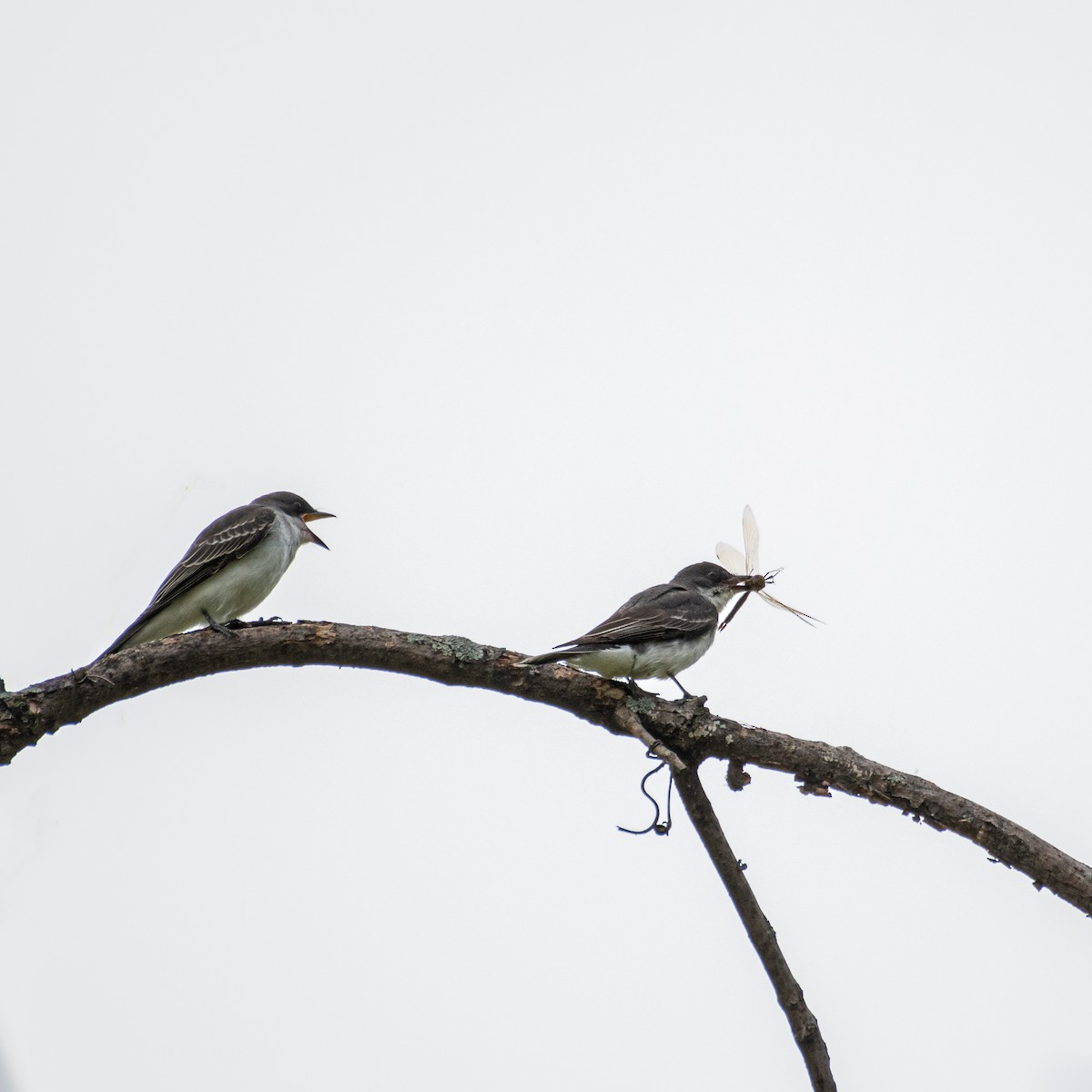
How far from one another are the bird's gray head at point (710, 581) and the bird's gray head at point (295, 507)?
109 inches

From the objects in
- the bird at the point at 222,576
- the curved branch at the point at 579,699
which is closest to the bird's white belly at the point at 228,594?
the bird at the point at 222,576

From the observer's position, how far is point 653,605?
7.32 meters

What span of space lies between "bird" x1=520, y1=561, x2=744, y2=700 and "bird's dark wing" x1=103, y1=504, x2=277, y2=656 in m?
2.53

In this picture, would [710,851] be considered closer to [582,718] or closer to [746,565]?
[582,718]

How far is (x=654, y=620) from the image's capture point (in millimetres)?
7000

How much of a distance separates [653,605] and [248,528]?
2.83 meters

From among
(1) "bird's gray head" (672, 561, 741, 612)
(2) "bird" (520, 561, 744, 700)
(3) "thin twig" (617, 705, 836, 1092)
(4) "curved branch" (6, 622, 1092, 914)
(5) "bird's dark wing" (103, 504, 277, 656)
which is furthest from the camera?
(1) "bird's gray head" (672, 561, 741, 612)

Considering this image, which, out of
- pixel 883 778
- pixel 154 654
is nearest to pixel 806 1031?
pixel 883 778

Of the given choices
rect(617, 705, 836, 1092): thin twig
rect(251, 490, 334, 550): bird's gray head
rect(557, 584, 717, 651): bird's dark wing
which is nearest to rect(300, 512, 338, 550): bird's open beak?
rect(251, 490, 334, 550): bird's gray head

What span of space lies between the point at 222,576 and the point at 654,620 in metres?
2.85

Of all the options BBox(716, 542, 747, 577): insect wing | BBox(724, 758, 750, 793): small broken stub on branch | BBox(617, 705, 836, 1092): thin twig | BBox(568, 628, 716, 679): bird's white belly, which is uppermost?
BBox(716, 542, 747, 577): insect wing

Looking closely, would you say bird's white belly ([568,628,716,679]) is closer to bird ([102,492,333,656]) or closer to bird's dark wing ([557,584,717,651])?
bird's dark wing ([557,584,717,651])

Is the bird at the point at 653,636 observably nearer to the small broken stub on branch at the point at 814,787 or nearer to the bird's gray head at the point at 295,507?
the small broken stub on branch at the point at 814,787

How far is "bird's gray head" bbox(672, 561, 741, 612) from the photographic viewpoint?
8117 millimetres
